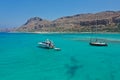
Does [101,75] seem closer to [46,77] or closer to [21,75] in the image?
[46,77]

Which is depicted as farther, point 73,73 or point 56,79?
point 73,73

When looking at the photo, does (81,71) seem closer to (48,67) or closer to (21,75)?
(48,67)

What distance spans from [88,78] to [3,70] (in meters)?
13.3

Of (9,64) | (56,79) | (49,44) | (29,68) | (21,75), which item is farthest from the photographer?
(49,44)

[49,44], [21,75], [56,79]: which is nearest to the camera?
[56,79]

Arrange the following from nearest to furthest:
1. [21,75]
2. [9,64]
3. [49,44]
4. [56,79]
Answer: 1. [56,79]
2. [21,75]
3. [9,64]
4. [49,44]

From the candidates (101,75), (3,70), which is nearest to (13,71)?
(3,70)

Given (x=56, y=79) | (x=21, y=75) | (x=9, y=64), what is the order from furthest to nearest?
(x=9, y=64) → (x=21, y=75) → (x=56, y=79)

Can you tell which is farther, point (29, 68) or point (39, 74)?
point (29, 68)

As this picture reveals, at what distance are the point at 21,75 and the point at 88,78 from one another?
917 centimetres

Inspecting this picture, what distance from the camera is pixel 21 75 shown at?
32.4 metres

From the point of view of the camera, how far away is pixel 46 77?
3127 cm

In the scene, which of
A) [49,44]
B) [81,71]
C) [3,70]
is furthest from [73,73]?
[49,44]

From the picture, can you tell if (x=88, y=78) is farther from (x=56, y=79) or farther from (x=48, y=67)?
(x=48, y=67)
